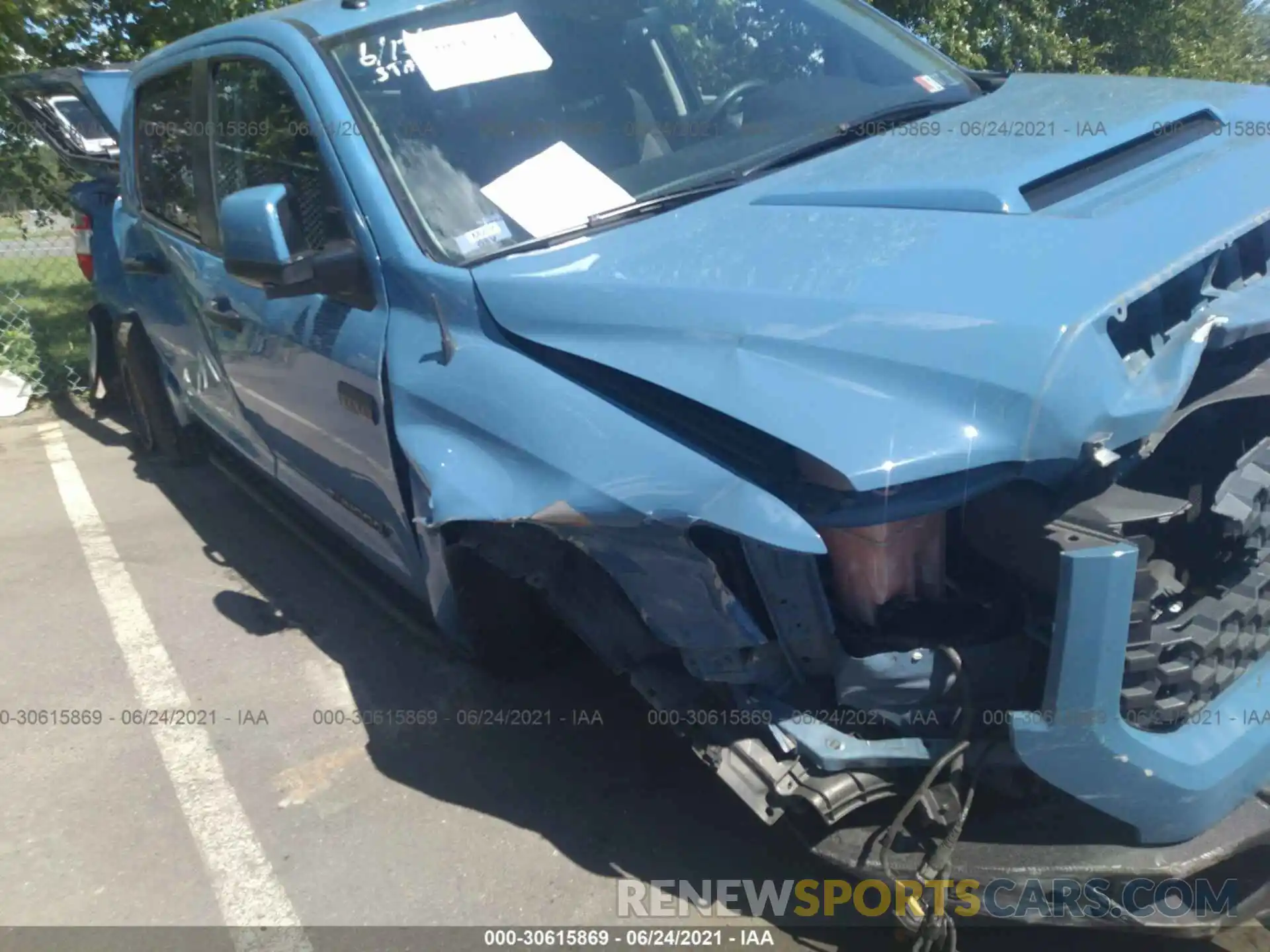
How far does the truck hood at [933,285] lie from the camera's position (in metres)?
1.84

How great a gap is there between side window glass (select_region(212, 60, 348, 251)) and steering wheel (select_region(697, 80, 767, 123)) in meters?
1.05

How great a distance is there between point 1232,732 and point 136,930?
8.19 feet

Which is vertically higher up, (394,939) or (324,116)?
(324,116)

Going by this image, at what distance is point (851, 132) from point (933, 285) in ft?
3.64

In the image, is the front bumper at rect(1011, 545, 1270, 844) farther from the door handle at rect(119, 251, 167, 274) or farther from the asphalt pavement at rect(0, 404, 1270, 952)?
the door handle at rect(119, 251, 167, 274)

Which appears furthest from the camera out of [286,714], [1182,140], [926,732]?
[286,714]

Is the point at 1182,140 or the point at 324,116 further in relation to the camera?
the point at 324,116

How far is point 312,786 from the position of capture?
3258 millimetres

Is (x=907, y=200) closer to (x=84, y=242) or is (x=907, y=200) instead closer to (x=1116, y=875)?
(x=1116, y=875)

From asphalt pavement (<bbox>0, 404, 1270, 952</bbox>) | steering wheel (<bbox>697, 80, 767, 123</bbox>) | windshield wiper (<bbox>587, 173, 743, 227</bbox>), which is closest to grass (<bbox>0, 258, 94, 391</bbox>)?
asphalt pavement (<bbox>0, 404, 1270, 952</bbox>)

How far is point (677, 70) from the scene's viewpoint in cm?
333

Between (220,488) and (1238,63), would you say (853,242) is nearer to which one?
(220,488)

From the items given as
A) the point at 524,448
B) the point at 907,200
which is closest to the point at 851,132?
the point at 907,200

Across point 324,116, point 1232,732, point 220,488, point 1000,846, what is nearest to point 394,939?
point 1000,846
